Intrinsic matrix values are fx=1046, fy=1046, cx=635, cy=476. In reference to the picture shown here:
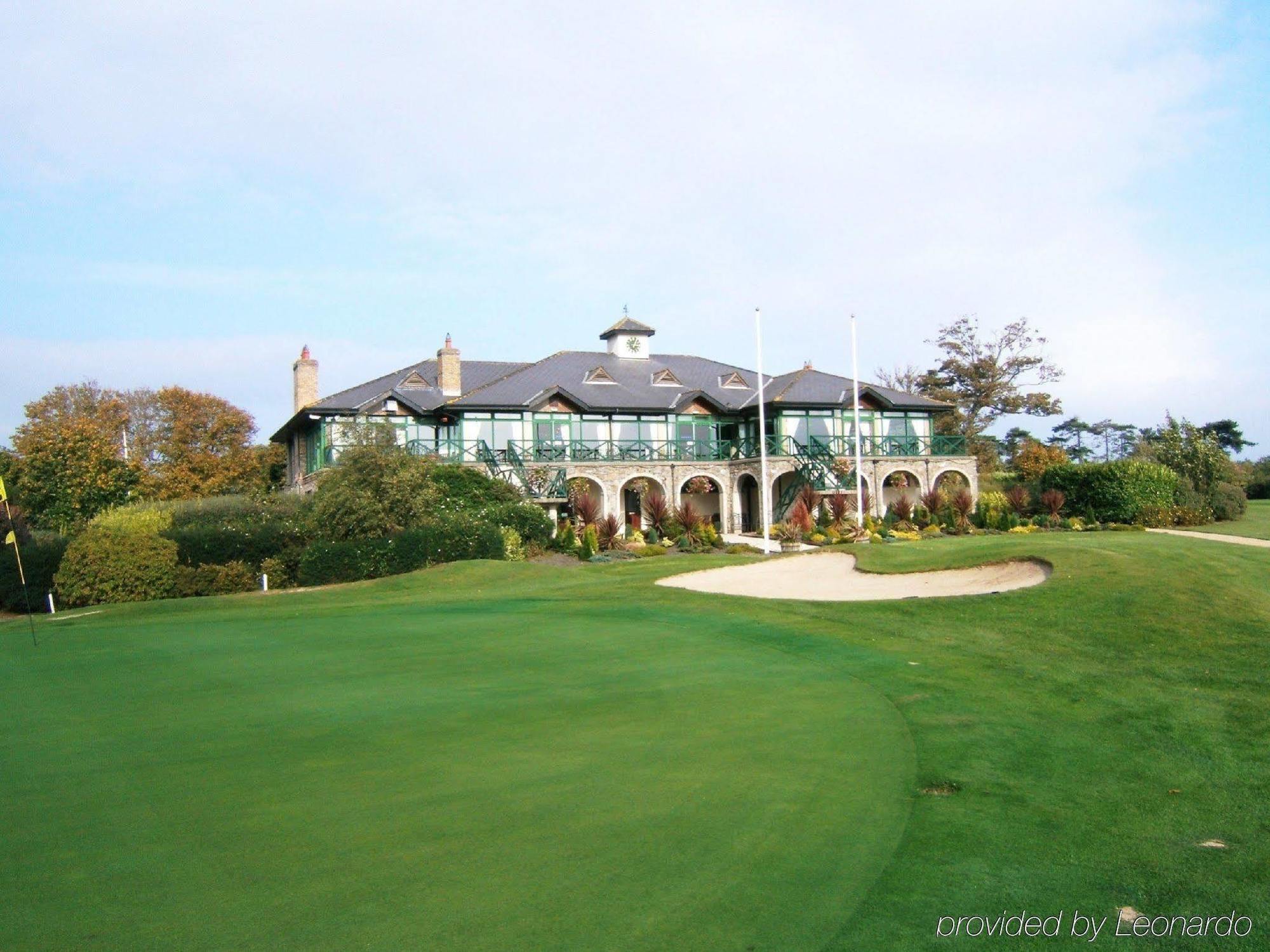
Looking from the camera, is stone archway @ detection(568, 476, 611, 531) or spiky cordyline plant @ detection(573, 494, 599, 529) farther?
stone archway @ detection(568, 476, 611, 531)

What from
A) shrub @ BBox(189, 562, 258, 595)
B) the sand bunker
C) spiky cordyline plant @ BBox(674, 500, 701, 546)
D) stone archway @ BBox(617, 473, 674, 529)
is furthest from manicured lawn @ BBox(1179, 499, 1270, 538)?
shrub @ BBox(189, 562, 258, 595)

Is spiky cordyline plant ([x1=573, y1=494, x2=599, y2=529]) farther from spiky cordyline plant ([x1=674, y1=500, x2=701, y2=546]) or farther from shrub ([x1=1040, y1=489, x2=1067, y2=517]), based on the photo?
shrub ([x1=1040, y1=489, x2=1067, y2=517])

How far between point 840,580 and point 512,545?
12249 millimetres

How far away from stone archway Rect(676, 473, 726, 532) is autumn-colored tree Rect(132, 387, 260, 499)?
24855 millimetres

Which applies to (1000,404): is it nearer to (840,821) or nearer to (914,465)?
(914,465)

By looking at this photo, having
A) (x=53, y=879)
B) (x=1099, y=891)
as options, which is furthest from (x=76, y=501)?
(x=1099, y=891)

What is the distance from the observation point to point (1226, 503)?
123 ft

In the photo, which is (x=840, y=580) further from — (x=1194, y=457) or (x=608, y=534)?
(x=1194, y=457)

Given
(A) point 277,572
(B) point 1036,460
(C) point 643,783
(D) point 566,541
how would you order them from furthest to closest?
(B) point 1036,460, (D) point 566,541, (A) point 277,572, (C) point 643,783

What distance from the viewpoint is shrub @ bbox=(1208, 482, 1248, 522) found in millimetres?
37438

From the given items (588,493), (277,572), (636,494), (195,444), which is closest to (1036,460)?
(636,494)

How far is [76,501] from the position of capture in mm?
43281

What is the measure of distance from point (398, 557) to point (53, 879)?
864 inches

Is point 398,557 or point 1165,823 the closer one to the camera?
point 1165,823
